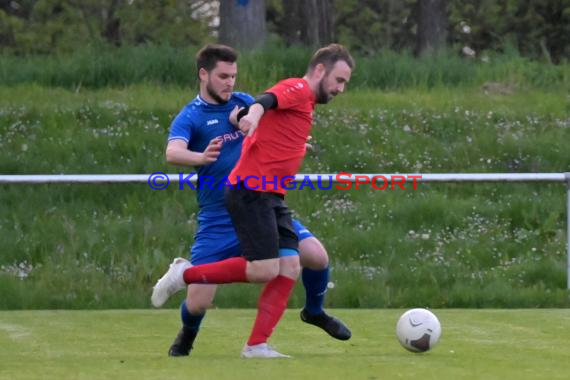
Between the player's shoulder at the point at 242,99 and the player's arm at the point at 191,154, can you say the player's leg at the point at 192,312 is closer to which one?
the player's arm at the point at 191,154

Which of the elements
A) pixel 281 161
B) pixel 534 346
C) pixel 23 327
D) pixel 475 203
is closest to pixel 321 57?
pixel 281 161

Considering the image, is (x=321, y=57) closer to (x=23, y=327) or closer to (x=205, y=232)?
(x=205, y=232)

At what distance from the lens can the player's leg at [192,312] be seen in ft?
24.5

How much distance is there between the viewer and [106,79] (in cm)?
1891

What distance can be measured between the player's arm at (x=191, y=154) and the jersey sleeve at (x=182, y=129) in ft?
0.21

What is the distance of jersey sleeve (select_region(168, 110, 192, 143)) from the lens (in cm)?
729

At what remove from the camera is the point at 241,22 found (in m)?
19.3

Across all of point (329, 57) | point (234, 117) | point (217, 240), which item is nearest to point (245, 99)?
point (234, 117)

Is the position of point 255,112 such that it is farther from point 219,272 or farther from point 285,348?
point 285,348

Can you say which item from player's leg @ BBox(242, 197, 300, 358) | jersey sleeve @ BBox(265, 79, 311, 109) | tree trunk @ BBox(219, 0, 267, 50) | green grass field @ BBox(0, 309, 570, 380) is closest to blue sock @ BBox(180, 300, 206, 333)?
green grass field @ BBox(0, 309, 570, 380)

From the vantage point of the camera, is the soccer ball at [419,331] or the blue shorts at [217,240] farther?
the blue shorts at [217,240]

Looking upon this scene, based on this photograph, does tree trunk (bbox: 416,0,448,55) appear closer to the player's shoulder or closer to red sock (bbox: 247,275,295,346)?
the player's shoulder

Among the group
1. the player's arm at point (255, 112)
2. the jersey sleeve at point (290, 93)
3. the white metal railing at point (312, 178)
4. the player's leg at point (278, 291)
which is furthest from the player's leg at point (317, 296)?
the white metal railing at point (312, 178)

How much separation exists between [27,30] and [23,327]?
1029 inches
